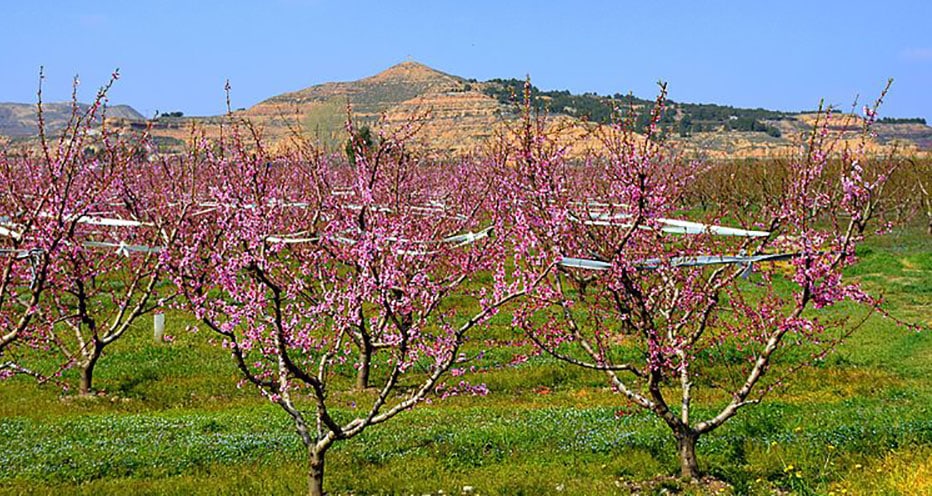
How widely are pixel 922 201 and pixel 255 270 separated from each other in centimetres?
4412

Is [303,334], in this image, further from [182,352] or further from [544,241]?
[182,352]

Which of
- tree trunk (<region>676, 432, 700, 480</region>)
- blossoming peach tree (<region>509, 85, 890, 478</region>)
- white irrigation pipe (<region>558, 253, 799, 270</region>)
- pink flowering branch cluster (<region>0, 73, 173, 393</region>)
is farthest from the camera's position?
tree trunk (<region>676, 432, 700, 480</region>)

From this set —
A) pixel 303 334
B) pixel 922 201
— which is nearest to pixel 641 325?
pixel 303 334

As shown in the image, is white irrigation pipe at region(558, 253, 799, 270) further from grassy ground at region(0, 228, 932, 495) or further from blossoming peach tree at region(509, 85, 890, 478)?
grassy ground at region(0, 228, 932, 495)

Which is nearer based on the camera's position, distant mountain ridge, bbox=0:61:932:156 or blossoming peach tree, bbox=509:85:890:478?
blossoming peach tree, bbox=509:85:890:478

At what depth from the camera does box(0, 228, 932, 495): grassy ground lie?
26.6 feet

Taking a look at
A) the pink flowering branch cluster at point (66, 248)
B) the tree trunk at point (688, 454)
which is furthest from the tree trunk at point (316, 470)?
the tree trunk at point (688, 454)

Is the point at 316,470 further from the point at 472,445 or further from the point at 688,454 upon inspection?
the point at 688,454

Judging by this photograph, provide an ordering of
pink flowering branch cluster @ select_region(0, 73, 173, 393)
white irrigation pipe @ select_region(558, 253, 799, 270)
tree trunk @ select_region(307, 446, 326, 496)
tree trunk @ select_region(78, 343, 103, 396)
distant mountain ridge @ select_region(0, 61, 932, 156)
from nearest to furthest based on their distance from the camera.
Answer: pink flowering branch cluster @ select_region(0, 73, 173, 393)
tree trunk @ select_region(307, 446, 326, 496)
white irrigation pipe @ select_region(558, 253, 799, 270)
tree trunk @ select_region(78, 343, 103, 396)
distant mountain ridge @ select_region(0, 61, 932, 156)

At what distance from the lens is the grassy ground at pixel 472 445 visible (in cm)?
809

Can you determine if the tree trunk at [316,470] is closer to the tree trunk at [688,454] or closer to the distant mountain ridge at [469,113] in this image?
the tree trunk at [688,454]

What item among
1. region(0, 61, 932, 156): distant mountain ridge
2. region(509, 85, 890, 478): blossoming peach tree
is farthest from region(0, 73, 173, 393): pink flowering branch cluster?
region(0, 61, 932, 156): distant mountain ridge

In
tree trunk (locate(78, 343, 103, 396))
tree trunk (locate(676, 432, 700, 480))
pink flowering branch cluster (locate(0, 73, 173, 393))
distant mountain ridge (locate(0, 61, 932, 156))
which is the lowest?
Result: tree trunk (locate(78, 343, 103, 396))

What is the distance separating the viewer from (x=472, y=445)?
31.0 ft
